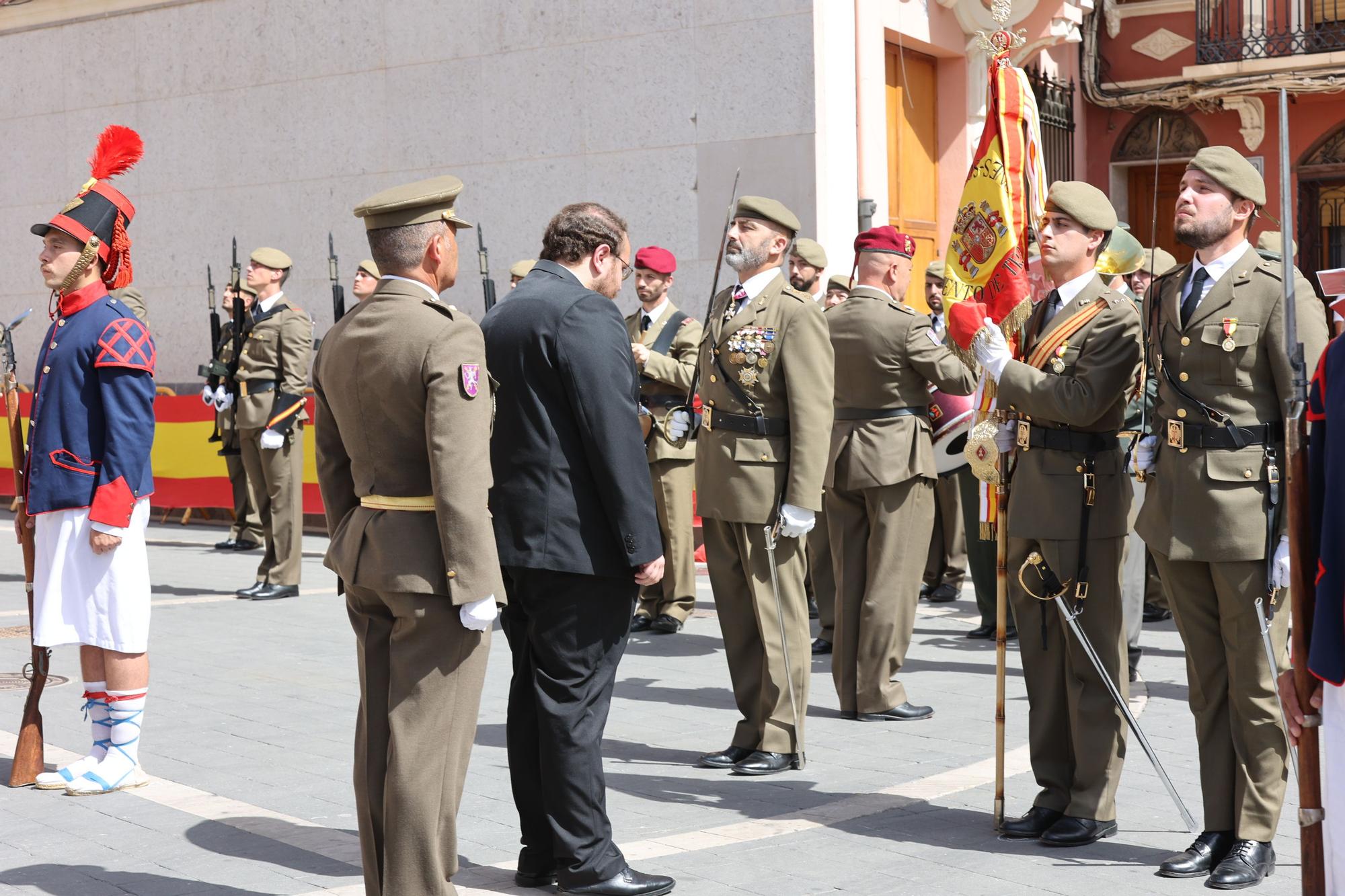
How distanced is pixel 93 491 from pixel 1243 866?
4.13 m

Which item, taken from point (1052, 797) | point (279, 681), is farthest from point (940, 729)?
point (279, 681)

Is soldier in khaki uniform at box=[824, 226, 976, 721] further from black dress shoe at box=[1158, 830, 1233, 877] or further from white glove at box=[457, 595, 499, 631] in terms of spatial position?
white glove at box=[457, 595, 499, 631]

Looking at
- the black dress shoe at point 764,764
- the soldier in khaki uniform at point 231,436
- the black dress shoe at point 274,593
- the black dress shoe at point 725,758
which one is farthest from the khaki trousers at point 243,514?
the black dress shoe at point 764,764

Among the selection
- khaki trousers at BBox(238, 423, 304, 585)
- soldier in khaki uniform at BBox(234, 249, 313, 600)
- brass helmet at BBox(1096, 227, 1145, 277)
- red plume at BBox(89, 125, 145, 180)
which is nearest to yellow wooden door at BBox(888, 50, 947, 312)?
soldier in khaki uniform at BBox(234, 249, 313, 600)

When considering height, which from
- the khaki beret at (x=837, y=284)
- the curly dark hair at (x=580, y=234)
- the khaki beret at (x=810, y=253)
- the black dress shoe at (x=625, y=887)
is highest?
the khaki beret at (x=810, y=253)

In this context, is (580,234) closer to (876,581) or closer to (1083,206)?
(1083,206)

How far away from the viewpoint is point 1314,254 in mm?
17484

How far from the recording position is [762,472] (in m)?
6.36

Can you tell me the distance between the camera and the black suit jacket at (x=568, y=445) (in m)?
4.70

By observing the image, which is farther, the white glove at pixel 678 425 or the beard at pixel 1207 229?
the white glove at pixel 678 425

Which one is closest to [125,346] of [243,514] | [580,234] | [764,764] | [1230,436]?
[580,234]

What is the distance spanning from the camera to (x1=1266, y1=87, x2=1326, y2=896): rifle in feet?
11.5

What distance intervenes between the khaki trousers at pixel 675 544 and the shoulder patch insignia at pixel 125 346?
4.13m

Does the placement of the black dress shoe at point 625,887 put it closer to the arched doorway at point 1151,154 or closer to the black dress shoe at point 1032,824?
the black dress shoe at point 1032,824
